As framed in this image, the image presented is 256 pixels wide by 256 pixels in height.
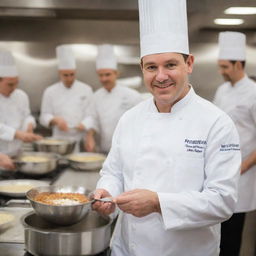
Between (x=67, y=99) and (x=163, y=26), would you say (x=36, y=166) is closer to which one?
(x=163, y=26)

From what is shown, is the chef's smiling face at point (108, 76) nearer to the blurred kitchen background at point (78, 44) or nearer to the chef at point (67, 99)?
the chef at point (67, 99)

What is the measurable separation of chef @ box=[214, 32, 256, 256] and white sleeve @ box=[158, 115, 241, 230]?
1.26m

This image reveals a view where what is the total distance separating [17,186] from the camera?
2295 mm

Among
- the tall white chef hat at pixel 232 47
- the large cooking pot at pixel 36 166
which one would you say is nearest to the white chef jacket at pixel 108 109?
the large cooking pot at pixel 36 166

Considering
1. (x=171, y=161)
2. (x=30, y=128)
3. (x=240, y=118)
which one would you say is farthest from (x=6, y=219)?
(x=30, y=128)

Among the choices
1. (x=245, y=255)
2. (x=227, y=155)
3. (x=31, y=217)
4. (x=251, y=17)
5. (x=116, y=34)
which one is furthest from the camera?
(x=116, y=34)

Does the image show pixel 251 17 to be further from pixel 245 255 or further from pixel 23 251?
pixel 23 251

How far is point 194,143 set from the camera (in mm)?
1430

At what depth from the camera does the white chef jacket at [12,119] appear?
3.04 metres

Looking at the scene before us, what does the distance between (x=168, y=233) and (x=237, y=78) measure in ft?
5.51

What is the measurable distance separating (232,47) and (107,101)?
4.90ft

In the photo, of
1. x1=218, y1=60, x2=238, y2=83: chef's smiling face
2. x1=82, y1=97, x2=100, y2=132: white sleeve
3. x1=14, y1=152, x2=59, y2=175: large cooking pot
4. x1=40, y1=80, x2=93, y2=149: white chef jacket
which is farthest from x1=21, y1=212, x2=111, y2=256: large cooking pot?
x1=40, y1=80, x2=93, y2=149: white chef jacket

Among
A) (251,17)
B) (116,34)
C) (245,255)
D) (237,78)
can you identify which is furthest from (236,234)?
(116,34)

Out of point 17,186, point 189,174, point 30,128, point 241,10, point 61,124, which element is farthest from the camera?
point 61,124
